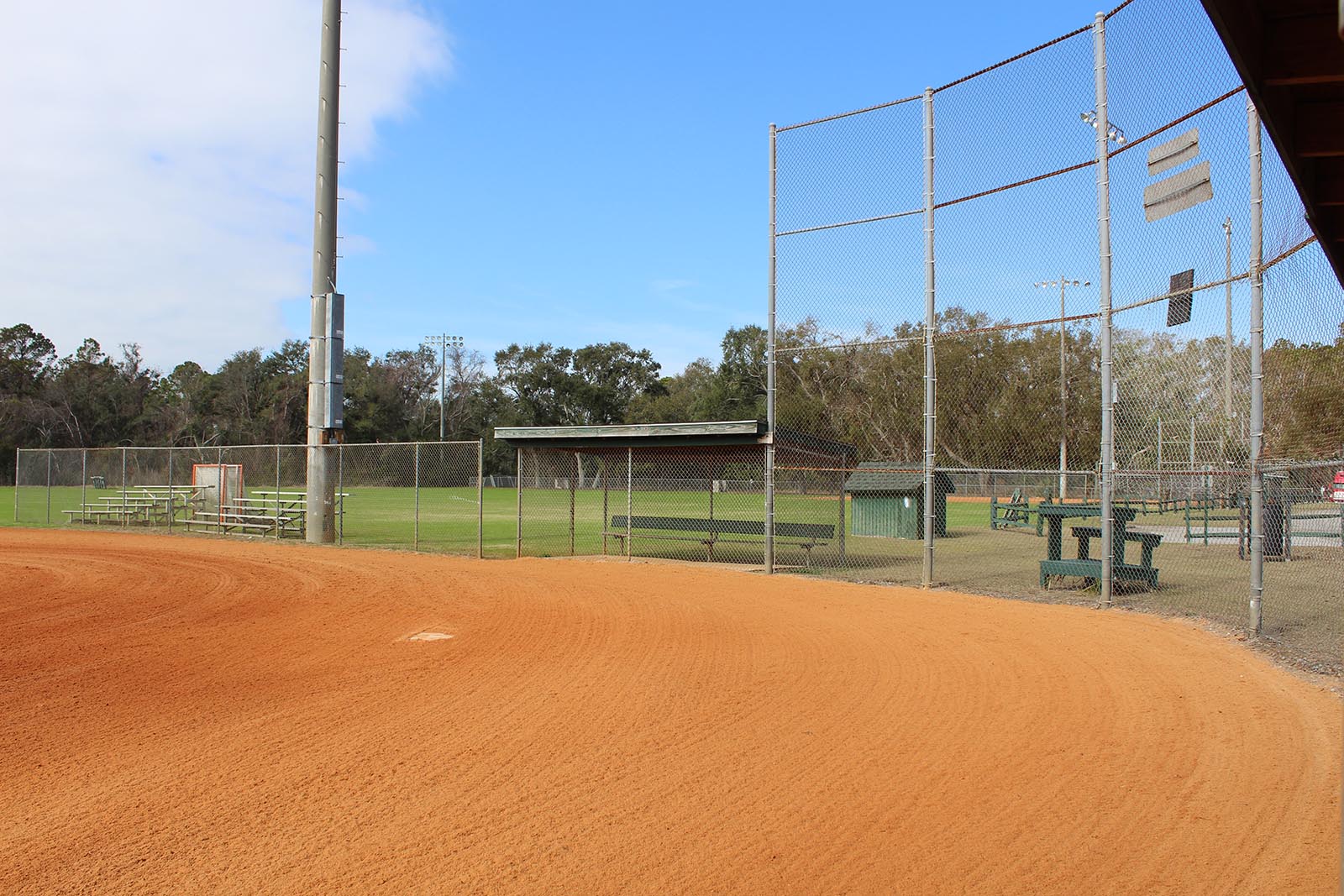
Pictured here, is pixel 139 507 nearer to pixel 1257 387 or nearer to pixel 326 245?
pixel 326 245

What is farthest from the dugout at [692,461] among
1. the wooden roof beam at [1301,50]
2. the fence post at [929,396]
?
the wooden roof beam at [1301,50]

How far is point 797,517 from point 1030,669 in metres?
24.1

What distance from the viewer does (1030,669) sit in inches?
289

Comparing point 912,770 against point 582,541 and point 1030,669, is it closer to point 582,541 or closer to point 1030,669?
point 1030,669

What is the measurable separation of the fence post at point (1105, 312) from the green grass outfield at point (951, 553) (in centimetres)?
84

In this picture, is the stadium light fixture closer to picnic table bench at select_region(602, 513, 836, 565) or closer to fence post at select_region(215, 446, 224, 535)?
picnic table bench at select_region(602, 513, 836, 565)

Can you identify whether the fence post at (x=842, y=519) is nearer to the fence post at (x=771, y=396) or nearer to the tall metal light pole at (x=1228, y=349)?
the fence post at (x=771, y=396)

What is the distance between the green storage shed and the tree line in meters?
4.98

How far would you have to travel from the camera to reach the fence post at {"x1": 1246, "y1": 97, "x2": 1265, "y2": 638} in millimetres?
8578

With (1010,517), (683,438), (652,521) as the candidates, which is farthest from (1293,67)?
(1010,517)

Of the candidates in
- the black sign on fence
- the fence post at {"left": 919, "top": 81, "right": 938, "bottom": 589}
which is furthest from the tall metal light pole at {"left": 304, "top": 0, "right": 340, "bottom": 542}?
the black sign on fence

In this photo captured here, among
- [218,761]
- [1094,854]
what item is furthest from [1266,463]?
[218,761]

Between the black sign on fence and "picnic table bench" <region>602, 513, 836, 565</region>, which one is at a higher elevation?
the black sign on fence

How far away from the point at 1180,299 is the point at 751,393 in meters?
60.0
